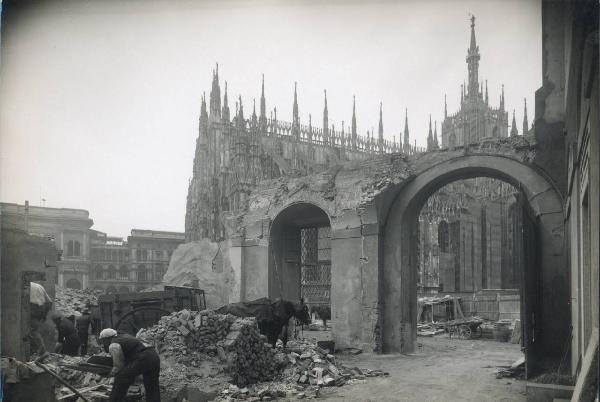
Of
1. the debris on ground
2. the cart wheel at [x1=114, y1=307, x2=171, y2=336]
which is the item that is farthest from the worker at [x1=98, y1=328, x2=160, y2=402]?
the cart wheel at [x1=114, y1=307, x2=171, y2=336]

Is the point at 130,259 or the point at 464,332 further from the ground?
the point at 130,259

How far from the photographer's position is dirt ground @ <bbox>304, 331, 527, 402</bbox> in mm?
9344

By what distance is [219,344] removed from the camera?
10609 mm

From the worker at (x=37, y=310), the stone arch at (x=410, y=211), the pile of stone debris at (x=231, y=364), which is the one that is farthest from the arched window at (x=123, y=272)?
the pile of stone debris at (x=231, y=364)

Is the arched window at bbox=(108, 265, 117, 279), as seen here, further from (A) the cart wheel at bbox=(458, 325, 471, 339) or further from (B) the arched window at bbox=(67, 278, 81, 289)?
(A) the cart wheel at bbox=(458, 325, 471, 339)

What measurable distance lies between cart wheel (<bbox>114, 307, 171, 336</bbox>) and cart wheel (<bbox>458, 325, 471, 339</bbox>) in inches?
464

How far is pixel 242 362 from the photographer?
10375 millimetres

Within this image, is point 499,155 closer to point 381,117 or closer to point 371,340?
point 371,340

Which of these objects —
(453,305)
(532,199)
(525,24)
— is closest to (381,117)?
(453,305)

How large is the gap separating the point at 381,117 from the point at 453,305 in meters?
39.3

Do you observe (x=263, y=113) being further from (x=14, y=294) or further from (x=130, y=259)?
(x=14, y=294)

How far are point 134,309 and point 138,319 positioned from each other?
31 cm

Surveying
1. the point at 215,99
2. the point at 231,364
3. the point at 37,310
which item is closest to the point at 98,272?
the point at 215,99

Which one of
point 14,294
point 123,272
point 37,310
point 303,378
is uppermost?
point 14,294
